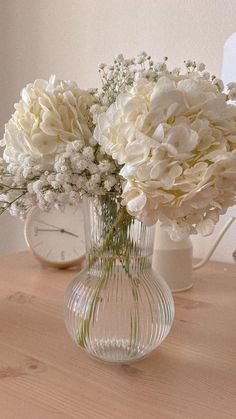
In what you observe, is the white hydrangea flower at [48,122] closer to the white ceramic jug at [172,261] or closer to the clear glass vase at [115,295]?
the clear glass vase at [115,295]

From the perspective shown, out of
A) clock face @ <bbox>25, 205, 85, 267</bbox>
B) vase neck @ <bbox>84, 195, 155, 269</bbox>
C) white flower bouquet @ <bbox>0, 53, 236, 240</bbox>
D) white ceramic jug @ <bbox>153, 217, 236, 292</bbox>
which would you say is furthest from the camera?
clock face @ <bbox>25, 205, 85, 267</bbox>

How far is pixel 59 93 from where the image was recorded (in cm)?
61

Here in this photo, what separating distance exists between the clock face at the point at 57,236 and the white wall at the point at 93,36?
1.18 ft

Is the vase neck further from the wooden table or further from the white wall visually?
the white wall

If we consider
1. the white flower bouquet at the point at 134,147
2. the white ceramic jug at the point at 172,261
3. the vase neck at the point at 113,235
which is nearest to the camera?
the white flower bouquet at the point at 134,147

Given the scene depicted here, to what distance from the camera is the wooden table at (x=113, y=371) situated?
Answer: 58 cm

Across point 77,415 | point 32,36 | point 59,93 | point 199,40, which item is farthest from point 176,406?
point 32,36

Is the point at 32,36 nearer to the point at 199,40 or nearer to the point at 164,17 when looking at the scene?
the point at 164,17

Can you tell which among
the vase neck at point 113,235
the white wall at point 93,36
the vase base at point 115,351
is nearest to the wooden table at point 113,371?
the vase base at point 115,351

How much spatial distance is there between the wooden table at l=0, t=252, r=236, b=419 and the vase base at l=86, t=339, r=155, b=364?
1 cm

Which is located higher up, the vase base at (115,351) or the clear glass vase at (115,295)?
the clear glass vase at (115,295)

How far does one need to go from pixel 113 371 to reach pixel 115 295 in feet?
0.34

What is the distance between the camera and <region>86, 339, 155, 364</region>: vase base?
69cm

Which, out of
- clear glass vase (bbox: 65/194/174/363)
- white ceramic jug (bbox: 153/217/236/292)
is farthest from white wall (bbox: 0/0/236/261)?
clear glass vase (bbox: 65/194/174/363)
